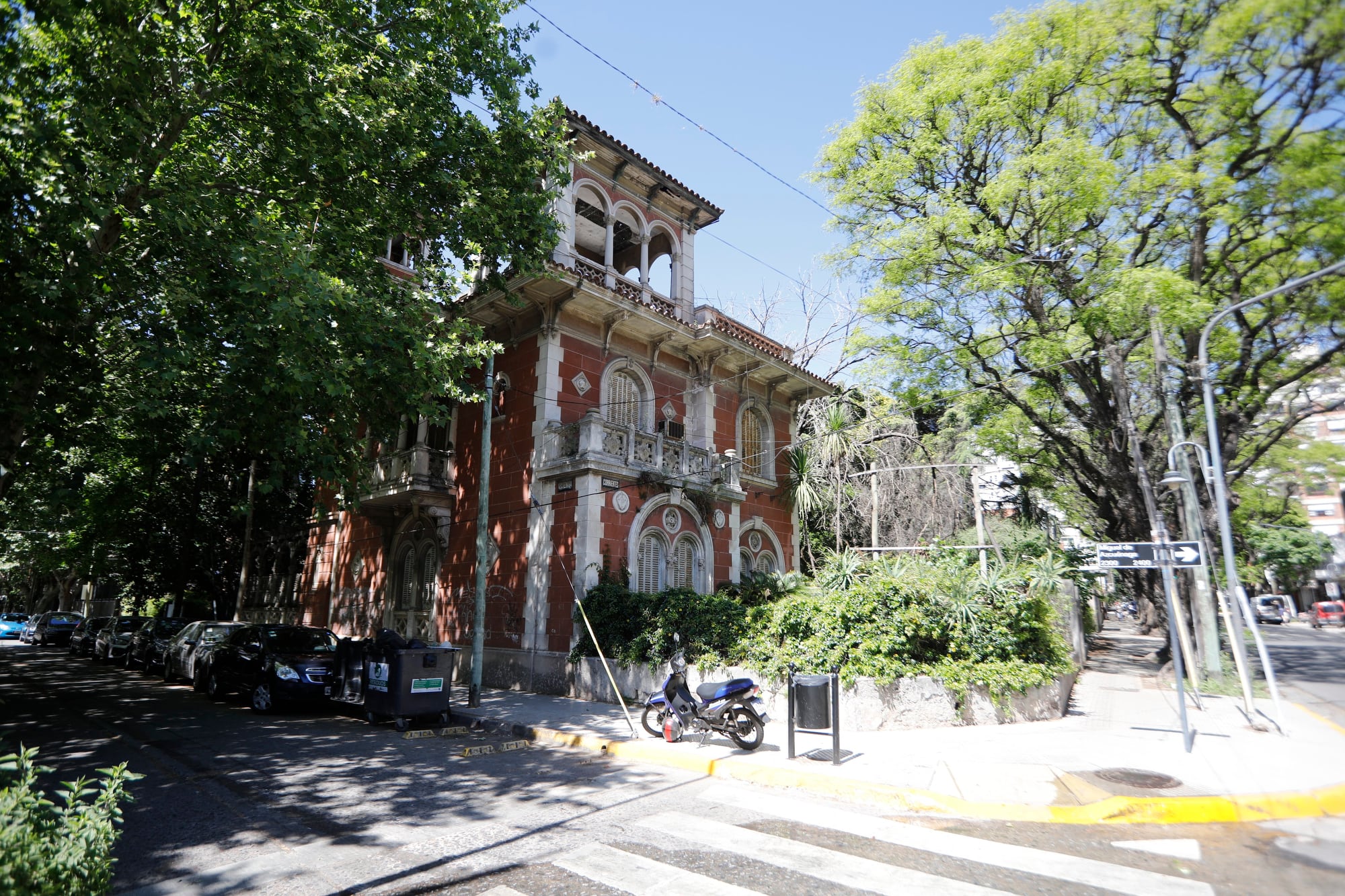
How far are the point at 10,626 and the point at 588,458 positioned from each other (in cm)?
4446

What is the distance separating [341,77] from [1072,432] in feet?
64.2

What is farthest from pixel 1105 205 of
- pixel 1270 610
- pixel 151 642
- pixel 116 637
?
pixel 1270 610

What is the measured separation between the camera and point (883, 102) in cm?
1555

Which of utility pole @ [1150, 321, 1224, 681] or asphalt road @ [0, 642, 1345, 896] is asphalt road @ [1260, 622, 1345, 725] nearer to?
utility pole @ [1150, 321, 1224, 681]

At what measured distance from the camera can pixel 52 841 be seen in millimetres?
3348

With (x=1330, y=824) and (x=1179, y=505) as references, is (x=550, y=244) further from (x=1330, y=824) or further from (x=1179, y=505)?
(x=1179, y=505)

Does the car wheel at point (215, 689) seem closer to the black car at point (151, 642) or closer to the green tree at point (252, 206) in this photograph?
the green tree at point (252, 206)

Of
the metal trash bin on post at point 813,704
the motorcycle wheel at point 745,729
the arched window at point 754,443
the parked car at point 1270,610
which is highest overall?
the arched window at point 754,443

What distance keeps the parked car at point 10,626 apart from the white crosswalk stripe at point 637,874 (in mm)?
48940

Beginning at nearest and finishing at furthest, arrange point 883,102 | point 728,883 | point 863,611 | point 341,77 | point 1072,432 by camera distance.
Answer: point 728,883 < point 341,77 < point 863,611 < point 883,102 < point 1072,432

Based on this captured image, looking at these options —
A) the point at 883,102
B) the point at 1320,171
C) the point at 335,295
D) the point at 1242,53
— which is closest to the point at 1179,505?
the point at 1320,171

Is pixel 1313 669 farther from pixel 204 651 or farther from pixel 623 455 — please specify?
pixel 204 651

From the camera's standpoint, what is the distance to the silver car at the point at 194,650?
1541cm

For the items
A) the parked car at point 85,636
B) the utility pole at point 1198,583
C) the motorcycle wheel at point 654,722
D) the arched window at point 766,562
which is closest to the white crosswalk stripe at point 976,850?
the motorcycle wheel at point 654,722
